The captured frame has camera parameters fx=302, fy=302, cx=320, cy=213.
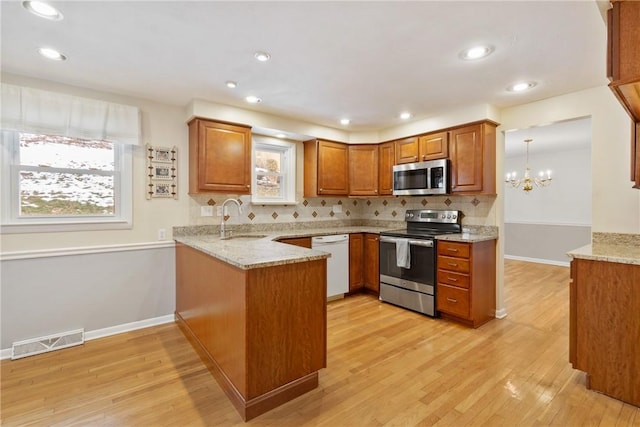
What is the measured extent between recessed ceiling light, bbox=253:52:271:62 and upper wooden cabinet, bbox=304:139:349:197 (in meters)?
1.96

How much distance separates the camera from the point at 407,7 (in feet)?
5.43

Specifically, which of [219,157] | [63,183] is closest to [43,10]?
[63,183]

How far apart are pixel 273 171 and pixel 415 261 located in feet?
7.25

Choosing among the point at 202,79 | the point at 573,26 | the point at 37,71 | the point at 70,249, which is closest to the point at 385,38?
the point at 573,26

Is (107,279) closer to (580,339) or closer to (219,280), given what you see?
(219,280)

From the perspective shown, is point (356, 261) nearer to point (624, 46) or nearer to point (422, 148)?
point (422, 148)

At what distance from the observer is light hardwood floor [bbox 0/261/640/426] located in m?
1.78

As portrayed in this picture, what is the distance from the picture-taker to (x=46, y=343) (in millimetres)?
2609

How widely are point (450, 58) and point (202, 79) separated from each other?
2.02m

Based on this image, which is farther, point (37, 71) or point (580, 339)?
point (37, 71)

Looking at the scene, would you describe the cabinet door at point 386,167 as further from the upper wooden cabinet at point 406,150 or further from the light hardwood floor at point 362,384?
the light hardwood floor at point 362,384

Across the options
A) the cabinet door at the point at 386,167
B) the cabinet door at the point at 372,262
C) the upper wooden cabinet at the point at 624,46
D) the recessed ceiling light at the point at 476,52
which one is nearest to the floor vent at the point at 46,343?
the cabinet door at the point at 372,262

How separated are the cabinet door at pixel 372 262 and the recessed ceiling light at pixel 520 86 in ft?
7.22

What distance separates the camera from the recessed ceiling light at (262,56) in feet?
7.09
